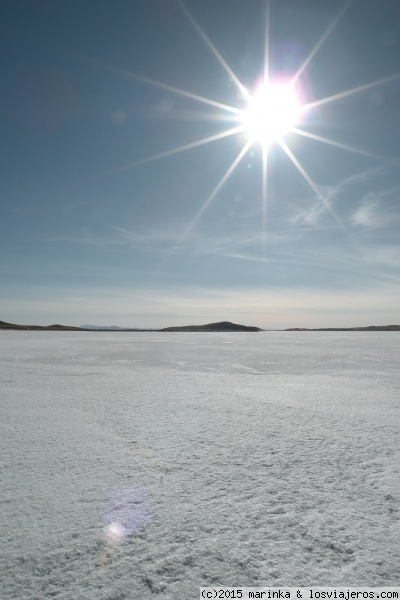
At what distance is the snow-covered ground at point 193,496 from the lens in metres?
1.69

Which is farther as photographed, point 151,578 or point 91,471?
point 91,471

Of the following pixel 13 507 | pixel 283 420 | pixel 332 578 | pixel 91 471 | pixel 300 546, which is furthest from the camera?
pixel 283 420

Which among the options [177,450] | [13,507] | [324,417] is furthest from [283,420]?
[13,507]

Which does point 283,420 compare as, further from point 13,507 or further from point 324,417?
point 13,507

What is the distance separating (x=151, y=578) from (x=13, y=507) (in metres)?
1.17

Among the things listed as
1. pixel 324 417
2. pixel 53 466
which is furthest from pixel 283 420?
pixel 53 466

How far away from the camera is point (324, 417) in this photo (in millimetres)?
4246

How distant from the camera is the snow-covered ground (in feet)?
5.55

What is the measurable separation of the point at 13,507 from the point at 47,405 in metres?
2.88

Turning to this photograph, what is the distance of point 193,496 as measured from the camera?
7.82 ft

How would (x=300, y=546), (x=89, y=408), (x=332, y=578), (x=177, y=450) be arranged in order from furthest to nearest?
(x=89, y=408), (x=177, y=450), (x=300, y=546), (x=332, y=578)

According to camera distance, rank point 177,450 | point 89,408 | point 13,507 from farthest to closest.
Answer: point 89,408
point 177,450
point 13,507

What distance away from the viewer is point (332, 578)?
166 cm

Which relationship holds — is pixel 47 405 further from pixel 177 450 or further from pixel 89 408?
pixel 177 450
